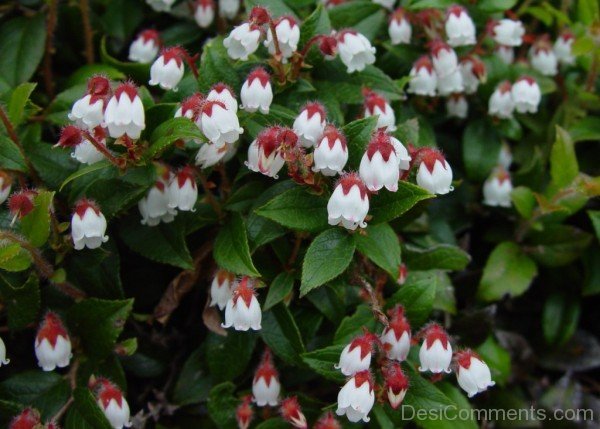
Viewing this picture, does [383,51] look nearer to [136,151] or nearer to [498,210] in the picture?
[498,210]

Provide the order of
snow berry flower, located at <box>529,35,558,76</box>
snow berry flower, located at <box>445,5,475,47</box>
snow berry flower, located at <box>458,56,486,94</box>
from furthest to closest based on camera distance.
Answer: snow berry flower, located at <box>529,35,558,76</box>, snow berry flower, located at <box>458,56,486,94</box>, snow berry flower, located at <box>445,5,475,47</box>

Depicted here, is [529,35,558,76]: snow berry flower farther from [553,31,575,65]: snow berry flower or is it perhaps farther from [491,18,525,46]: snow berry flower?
[491,18,525,46]: snow berry flower

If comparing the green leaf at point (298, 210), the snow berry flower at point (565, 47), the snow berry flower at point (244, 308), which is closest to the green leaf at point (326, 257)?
the green leaf at point (298, 210)

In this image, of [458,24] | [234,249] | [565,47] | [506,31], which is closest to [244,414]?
[234,249]

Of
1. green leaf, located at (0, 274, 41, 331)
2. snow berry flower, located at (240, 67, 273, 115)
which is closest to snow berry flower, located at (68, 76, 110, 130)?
snow berry flower, located at (240, 67, 273, 115)

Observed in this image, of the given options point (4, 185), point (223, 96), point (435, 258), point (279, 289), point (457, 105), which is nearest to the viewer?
point (223, 96)

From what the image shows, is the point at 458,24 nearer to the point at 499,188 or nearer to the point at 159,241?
the point at 499,188
